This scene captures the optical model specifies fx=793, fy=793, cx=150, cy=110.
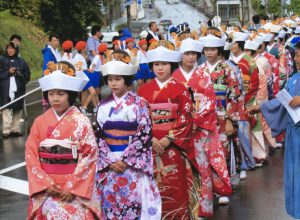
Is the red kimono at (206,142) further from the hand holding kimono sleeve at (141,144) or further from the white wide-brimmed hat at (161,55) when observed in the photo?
the hand holding kimono sleeve at (141,144)

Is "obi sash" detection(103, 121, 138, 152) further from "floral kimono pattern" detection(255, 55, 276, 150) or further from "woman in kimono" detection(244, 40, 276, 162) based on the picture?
"floral kimono pattern" detection(255, 55, 276, 150)

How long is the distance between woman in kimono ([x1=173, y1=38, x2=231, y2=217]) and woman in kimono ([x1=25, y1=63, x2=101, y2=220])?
101 inches

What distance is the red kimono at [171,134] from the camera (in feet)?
24.6

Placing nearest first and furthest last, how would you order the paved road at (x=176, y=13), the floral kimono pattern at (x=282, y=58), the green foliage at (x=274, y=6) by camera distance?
the floral kimono pattern at (x=282, y=58) < the green foliage at (x=274, y=6) < the paved road at (x=176, y=13)

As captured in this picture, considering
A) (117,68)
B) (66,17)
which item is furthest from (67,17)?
(117,68)

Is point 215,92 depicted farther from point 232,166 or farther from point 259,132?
point 259,132

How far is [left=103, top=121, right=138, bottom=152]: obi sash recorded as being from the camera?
21.9 feet

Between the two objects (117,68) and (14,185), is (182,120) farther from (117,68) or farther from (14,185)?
(14,185)

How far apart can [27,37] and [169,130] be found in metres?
25.7

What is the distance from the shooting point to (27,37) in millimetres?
32500

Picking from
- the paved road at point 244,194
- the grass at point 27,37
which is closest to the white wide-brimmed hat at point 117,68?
the paved road at point 244,194

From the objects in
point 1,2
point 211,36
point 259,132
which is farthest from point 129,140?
point 1,2

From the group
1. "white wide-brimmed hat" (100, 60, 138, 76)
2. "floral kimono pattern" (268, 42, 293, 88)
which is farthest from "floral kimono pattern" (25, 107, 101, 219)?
"floral kimono pattern" (268, 42, 293, 88)

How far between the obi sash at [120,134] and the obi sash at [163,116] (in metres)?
0.84
